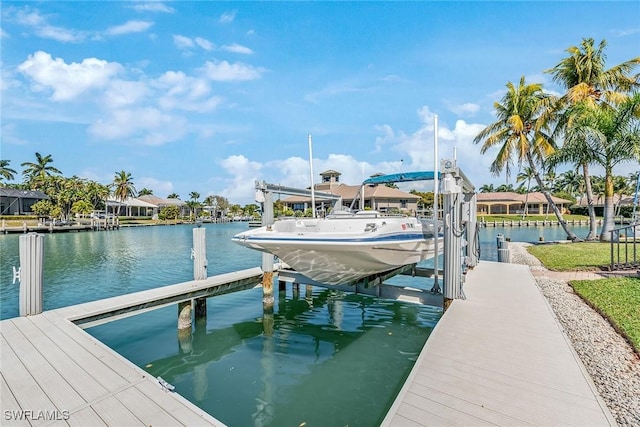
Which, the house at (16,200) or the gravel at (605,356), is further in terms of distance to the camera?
the house at (16,200)

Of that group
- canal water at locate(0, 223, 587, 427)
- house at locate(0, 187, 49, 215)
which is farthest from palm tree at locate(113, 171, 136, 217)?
canal water at locate(0, 223, 587, 427)

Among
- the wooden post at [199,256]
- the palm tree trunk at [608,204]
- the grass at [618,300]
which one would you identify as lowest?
the grass at [618,300]

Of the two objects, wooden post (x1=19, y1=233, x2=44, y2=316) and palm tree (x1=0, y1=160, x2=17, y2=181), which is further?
palm tree (x1=0, y1=160, x2=17, y2=181)

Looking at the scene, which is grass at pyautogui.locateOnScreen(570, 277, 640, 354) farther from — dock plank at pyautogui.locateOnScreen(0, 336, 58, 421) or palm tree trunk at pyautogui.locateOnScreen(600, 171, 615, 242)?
palm tree trunk at pyautogui.locateOnScreen(600, 171, 615, 242)

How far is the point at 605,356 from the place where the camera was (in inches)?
165

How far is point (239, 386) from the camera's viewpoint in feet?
15.8

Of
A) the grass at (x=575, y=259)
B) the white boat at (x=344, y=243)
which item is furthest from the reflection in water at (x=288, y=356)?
the grass at (x=575, y=259)

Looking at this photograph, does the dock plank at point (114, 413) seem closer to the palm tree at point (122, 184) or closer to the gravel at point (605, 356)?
the gravel at point (605, 356)

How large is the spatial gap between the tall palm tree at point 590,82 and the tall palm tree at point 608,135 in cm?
106

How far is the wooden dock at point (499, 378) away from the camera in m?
2.58

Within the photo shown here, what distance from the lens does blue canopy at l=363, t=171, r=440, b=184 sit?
7.67 m

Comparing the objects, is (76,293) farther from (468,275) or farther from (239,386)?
(468,275)

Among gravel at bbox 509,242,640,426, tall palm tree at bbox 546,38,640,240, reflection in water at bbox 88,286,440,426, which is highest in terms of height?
tall palm tree at bbox 546,38,640,240

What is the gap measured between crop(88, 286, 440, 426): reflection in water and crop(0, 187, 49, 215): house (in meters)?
50.0
